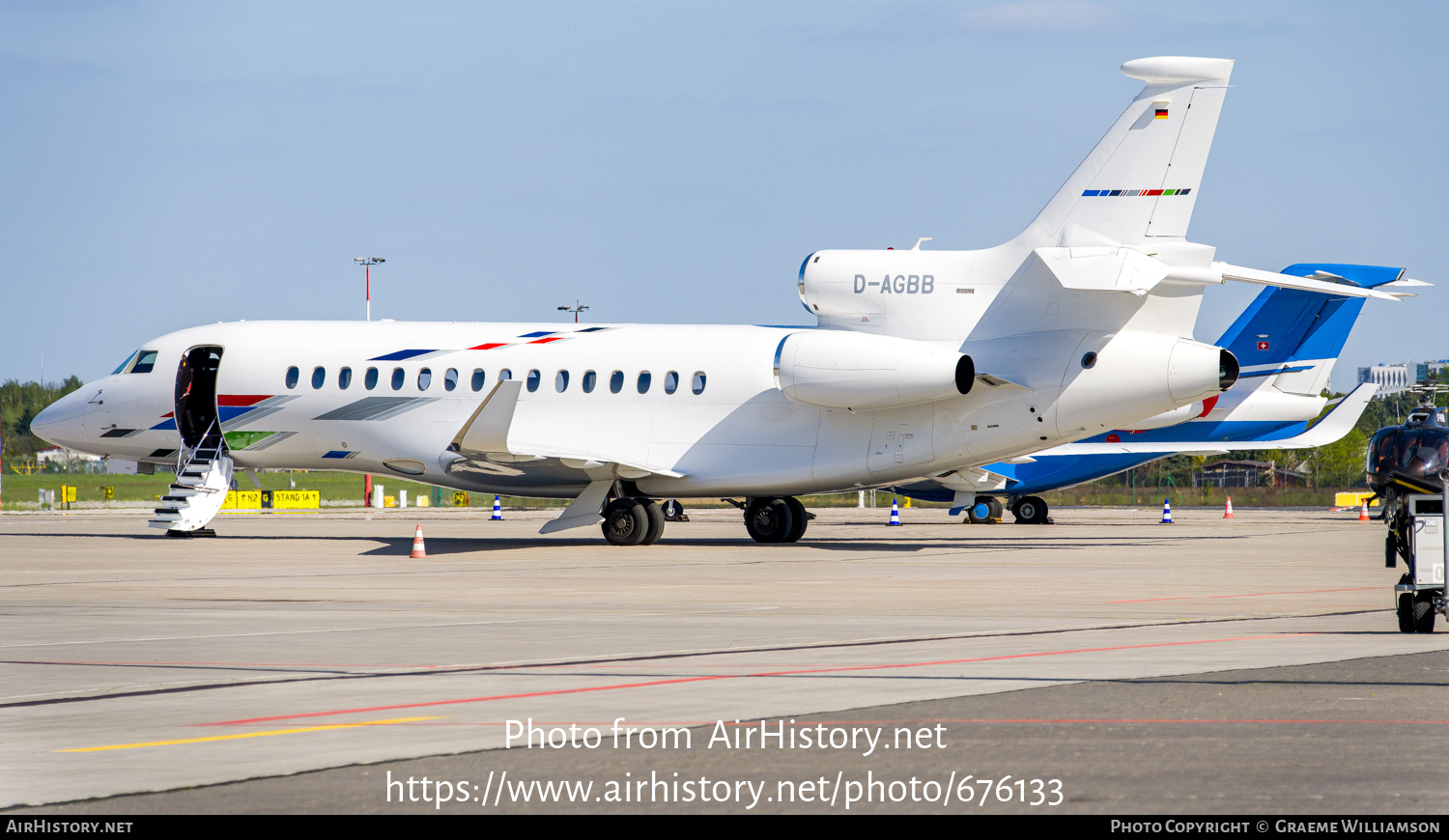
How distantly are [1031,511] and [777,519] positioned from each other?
1773 cm

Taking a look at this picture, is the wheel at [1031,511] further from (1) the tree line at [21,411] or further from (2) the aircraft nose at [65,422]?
(1) the tree line at [21,411]

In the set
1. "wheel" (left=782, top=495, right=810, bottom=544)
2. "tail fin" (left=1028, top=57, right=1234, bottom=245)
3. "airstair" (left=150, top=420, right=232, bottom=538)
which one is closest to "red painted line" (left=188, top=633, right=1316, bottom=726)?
"tail fin" (left=1028, top=57, right=1234, bottom=245)

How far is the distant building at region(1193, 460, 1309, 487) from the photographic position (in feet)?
323

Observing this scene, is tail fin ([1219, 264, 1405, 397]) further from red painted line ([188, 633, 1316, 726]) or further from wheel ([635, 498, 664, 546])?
red painted line ([188, 633, 1316, 726])

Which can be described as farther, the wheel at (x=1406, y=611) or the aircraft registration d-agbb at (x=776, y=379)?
the aircraft registration d-agbb at (x=776, y=379)

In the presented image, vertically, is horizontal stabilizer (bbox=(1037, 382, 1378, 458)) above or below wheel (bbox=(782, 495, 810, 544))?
above

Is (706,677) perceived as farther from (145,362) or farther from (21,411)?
(21,411)

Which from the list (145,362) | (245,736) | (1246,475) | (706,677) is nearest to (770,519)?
(145,362)

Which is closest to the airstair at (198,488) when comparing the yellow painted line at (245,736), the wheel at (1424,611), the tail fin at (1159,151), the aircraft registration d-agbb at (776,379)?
the aircraft registration d-agbb at (776,379)

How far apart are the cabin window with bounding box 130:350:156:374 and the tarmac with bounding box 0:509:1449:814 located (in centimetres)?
1200

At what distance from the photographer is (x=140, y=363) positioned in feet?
112

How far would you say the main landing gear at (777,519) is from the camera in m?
32.8

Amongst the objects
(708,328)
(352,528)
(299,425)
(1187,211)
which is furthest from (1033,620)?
(352,528)

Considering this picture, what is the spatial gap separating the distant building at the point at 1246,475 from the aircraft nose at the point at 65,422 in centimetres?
7730
